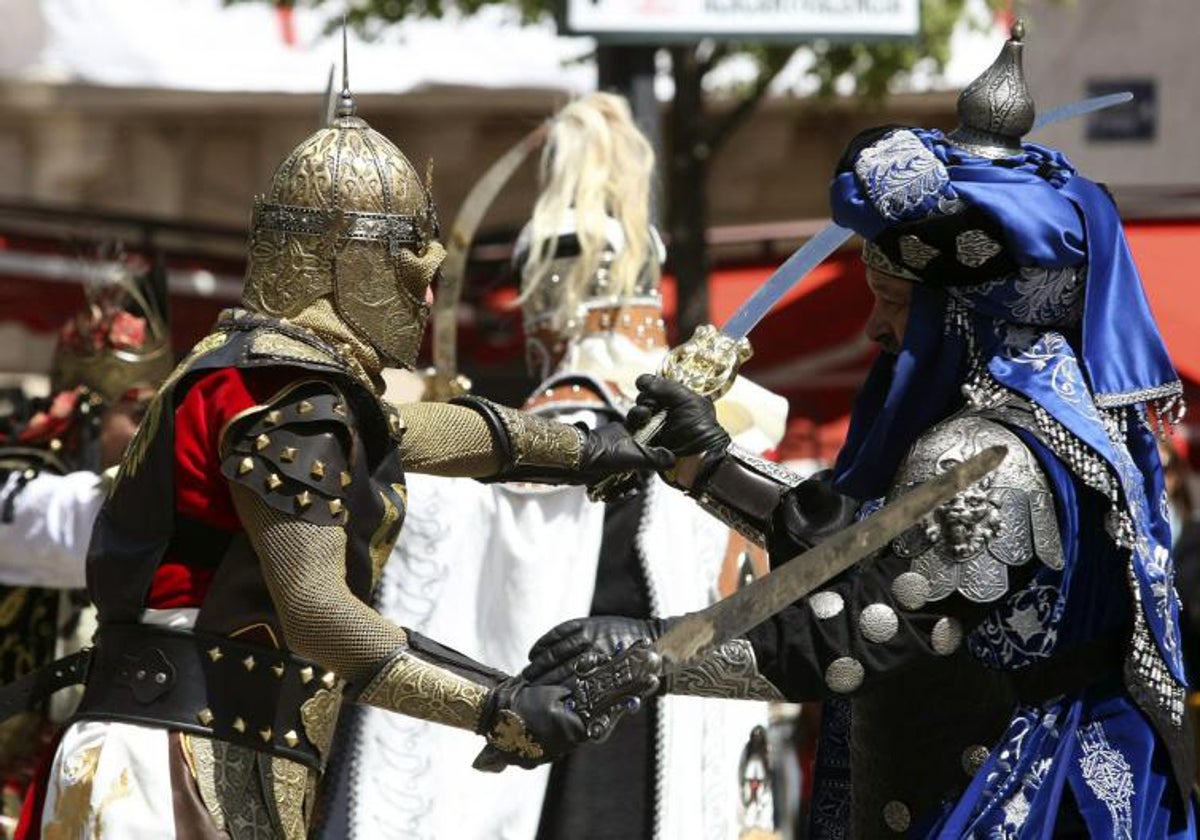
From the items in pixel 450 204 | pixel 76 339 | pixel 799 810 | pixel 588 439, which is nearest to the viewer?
pixel 588 439

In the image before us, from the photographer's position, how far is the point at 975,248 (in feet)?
12.0

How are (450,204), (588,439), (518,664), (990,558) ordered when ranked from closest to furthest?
1. (990,558)
2. (588,439)
3. (518,664)
4. (450,204)

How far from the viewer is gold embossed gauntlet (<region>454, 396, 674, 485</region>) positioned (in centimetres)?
413

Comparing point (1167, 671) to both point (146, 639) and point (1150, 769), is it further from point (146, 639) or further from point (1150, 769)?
point (146, 639)

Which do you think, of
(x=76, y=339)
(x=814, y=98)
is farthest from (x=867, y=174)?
(x=814, y=98)

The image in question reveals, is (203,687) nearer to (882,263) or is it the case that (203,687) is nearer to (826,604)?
(826,604)

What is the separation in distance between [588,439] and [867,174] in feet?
2.33

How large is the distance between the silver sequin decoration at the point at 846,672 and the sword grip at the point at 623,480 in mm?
714

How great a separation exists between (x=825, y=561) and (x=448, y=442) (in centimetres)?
89

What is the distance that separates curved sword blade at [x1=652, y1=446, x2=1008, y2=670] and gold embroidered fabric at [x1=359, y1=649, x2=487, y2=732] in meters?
0.34

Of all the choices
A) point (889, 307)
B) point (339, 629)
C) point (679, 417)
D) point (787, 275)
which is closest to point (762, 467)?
point (679, 417)

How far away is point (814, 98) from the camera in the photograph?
11.0m

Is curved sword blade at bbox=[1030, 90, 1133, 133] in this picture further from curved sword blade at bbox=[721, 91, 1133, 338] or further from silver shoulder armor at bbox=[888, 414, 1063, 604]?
silver shoulder armor at bbox=[888, 414, 1063, 604]

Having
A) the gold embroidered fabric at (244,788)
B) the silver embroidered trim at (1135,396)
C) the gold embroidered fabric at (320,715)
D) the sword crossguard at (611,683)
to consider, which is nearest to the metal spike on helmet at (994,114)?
the silver embroidered trim at (1135,396)
